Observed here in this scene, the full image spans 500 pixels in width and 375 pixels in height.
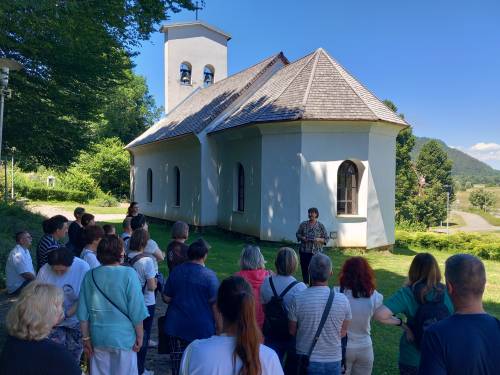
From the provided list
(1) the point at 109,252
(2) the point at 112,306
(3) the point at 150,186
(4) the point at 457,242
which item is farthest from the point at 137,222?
(3) the point at 150,186

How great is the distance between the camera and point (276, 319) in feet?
12.9

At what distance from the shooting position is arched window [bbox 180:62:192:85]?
28047 millimetres

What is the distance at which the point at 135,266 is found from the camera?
495 centimetres

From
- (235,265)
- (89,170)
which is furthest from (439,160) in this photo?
(235,265)

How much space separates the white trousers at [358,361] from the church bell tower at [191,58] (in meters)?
25.6

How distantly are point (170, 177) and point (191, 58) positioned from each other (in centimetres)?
820

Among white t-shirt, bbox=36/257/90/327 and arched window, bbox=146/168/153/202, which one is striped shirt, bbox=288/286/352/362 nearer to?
white t-shirt, bbox=36/257/90/327

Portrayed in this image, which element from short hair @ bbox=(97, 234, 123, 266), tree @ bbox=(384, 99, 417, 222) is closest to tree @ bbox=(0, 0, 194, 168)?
short hair @ bbox=(97, 234, 123, 266)

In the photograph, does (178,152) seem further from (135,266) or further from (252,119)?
(135,266)

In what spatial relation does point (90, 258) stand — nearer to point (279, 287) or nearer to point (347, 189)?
point (279, 287)

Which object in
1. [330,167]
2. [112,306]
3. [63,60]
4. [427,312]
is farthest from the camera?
[330,167]

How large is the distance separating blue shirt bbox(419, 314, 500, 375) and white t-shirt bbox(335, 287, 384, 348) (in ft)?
5.29

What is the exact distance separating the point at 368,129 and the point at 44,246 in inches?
A: 484

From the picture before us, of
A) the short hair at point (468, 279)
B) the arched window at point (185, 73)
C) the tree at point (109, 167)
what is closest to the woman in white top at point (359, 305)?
the short hair at point (468, 279)
